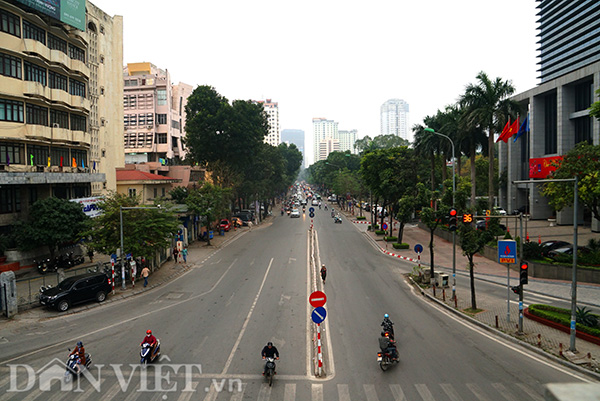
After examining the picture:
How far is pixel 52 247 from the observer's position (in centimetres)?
3003

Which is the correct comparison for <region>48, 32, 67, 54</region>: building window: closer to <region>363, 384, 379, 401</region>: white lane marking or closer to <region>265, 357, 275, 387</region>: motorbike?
<region>265, 357, 275, 387</region>: motorbike

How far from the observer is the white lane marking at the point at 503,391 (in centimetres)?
1147

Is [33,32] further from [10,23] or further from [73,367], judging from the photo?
[73,367]

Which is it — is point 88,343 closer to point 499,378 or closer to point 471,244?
point 499,378

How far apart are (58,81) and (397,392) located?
120ft

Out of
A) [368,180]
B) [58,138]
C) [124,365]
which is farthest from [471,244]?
[58,138]

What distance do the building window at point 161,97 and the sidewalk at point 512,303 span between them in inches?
1924

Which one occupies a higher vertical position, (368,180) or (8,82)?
(8,82)

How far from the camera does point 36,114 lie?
104 ft

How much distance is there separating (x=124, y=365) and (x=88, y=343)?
3.41 metres

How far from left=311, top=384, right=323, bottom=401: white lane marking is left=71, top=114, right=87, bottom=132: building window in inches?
1353

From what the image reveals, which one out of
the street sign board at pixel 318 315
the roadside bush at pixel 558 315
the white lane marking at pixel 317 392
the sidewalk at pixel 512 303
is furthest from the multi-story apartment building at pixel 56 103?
the roadside bush at pixel 558 315

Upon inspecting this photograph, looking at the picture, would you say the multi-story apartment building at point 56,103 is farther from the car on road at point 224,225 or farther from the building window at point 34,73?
the car on road at point 224,225

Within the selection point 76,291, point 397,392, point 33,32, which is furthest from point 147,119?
point 397,392
